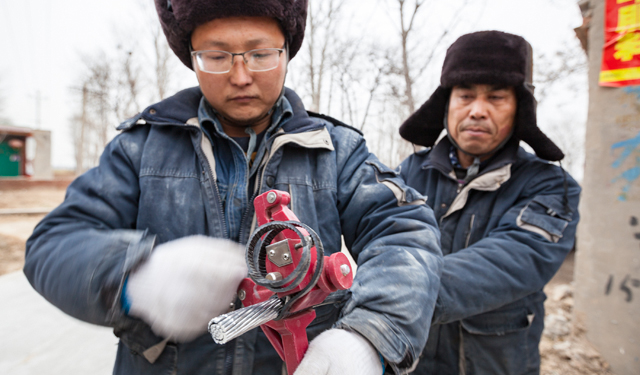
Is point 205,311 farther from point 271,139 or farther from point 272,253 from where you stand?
point 271,139

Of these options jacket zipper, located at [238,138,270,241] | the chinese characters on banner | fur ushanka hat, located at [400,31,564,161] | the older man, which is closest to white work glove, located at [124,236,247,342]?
jacket zipper, located at [238,138,270,241]

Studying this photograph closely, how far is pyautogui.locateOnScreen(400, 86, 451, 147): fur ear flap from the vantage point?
7.88ft

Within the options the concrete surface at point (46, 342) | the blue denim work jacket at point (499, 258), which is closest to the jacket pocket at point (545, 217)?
the blue denim work jacket at point (499, 258)

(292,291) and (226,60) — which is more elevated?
(226,60)

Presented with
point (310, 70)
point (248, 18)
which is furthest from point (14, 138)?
point (248, 18)

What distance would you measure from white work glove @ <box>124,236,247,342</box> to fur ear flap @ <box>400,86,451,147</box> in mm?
1825

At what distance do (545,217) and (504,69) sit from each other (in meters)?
0.84

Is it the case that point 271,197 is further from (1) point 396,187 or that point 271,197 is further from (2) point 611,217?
(2) point 611,217

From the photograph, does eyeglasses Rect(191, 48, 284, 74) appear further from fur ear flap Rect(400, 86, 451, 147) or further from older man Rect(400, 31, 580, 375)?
fur ear flap Rect(400, 86, 451, 147)

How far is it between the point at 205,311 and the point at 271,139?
0.65m

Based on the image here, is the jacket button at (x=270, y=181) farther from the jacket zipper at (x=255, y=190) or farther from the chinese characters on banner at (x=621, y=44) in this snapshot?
the chinese characters on banner at (x=621, y=44)

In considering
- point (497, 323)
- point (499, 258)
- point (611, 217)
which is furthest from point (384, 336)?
point (611, 217)

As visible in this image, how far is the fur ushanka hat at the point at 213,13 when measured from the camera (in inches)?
52.5

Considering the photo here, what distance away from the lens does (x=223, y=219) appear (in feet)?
4.28
